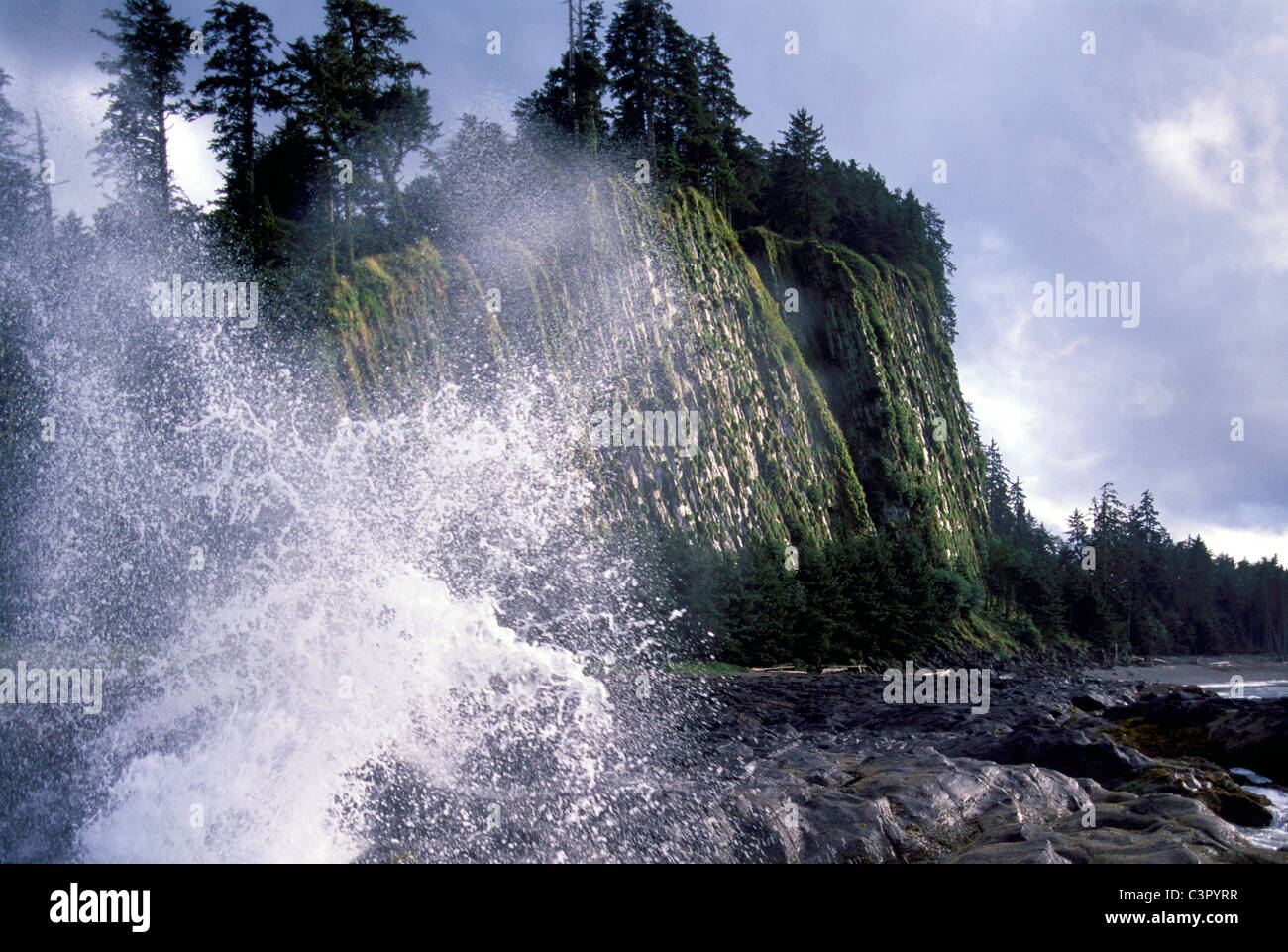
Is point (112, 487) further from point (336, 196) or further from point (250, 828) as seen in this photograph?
point (336, 196)

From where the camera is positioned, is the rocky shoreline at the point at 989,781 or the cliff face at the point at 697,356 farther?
the cliff face at the point at 697,356

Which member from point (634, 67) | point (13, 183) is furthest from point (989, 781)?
point (634, 67)

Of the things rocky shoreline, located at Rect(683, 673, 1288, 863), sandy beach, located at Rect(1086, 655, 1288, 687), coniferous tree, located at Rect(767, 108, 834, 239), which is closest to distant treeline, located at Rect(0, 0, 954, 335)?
coniferous tree, located at Rect(767, 108, 834, 239)

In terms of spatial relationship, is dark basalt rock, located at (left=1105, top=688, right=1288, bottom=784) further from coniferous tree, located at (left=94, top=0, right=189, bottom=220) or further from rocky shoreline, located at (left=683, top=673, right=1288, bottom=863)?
coniferous tree, located at (left=94, top=0, right=189, bottom=220)

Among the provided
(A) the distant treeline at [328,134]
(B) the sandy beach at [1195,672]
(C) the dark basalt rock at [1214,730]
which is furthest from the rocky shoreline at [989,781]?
(B) the sandy beach at [1195,672]

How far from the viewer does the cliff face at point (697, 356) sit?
32.0 meters

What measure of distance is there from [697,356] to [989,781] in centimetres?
3452

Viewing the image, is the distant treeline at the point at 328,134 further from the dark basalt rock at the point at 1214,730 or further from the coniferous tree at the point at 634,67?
the dark basalt rock at the point at 1214,730

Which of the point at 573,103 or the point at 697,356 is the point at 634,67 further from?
the point at 697,356

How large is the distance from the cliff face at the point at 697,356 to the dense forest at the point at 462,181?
2.35 m

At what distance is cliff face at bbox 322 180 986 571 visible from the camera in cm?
3198

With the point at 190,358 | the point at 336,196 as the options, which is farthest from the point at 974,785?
the point at 336,196
